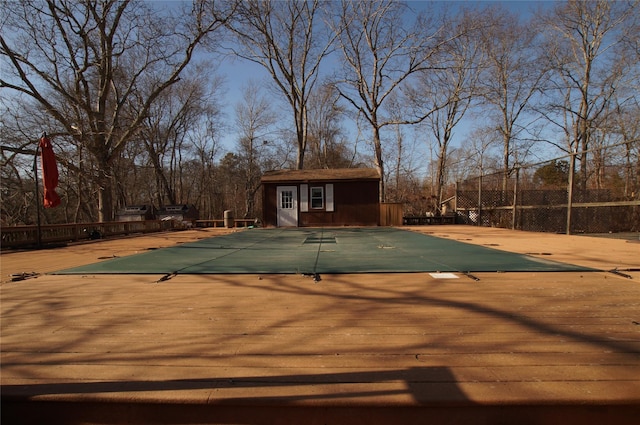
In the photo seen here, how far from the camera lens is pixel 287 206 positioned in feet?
51.2

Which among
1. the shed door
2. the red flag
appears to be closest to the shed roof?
the shed door

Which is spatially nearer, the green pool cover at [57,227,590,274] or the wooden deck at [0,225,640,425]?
the wooden deck at [0,225,640,425]

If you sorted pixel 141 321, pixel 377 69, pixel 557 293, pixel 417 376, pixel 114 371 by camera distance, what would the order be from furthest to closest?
pixel 377 69, pixel 557 293, pixel 141 321, pixel 114 371, pixel 417 376

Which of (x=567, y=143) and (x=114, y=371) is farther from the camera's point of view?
(x=567, y=143)

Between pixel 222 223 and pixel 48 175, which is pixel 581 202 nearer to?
pixel 48 175

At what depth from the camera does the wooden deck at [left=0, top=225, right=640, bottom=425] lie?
1.52 metres

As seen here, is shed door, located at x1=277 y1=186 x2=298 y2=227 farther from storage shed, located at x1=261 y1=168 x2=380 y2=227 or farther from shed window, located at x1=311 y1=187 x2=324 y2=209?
shed window, located at x1=311 y1=187 x2=324 y2=209

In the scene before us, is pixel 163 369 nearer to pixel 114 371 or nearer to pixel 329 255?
pixel 114 371

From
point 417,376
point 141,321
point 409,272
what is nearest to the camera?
point 417,376

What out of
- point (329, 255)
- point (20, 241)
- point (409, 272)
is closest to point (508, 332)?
point (409, 272)

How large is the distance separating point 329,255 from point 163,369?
4084mm

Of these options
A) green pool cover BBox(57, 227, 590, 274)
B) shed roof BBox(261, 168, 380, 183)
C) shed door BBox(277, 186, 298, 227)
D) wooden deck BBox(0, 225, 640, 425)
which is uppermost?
shed roof BBox(261, 168, 380, 183)

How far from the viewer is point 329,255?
575cm

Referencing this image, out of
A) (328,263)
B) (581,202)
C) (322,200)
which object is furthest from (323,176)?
(328,263)
